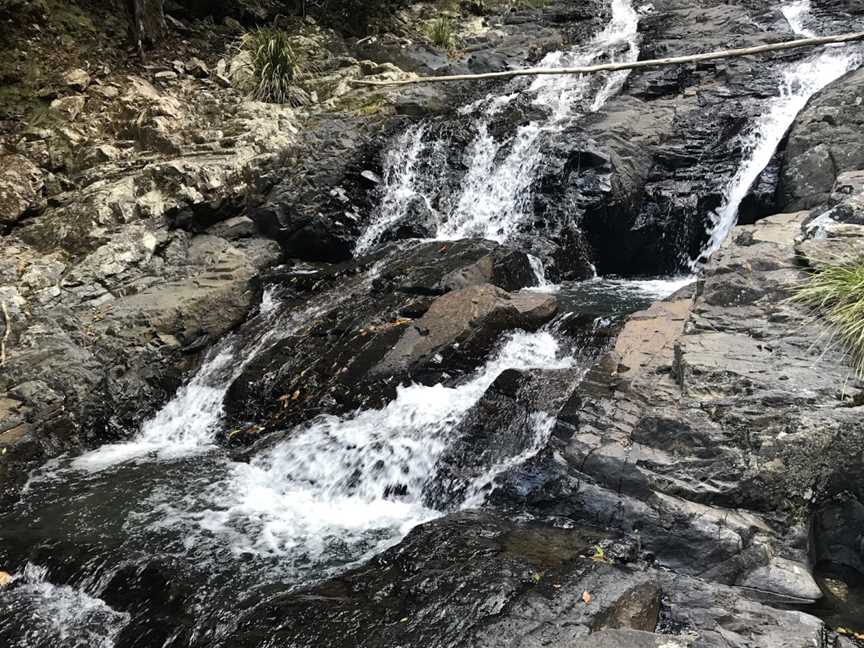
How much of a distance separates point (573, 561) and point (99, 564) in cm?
367

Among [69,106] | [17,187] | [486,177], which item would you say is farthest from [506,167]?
[17,187]

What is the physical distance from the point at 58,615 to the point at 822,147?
34.4 ft

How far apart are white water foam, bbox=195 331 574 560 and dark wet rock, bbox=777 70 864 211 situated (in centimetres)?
474

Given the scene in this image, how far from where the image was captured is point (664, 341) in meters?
5.84

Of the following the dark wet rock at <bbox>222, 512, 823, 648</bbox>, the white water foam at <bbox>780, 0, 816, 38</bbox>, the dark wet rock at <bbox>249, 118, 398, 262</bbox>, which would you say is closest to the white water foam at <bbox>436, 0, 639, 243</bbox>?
the dark wet rock at <bbox>249, 118, 398, 262</bbox>

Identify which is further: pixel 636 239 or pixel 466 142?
pixel 466 142

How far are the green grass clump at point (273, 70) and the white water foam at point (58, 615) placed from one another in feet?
Answer: 30.2

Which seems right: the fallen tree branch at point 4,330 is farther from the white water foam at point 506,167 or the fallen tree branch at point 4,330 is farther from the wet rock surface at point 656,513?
the white water foam at point 506,167

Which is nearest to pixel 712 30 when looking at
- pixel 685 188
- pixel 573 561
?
pixel 685 188

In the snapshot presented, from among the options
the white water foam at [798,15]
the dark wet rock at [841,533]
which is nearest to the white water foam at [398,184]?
the dark wet rock at [841,533]

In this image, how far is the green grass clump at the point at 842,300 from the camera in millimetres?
4691

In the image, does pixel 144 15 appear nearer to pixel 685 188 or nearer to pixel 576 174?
pixel 576 174

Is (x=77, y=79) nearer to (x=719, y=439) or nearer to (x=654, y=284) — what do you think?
(x=654, y=284)

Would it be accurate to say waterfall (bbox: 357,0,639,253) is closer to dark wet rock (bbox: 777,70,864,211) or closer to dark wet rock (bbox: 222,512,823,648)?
dark wet rock (bbox: 777,70,864,211)
